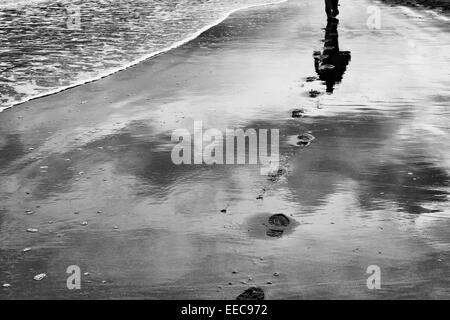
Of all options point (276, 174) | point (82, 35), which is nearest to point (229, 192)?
point (276, 174)

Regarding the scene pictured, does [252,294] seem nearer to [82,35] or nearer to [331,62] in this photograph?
[331,62]

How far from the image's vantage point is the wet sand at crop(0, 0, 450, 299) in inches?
171

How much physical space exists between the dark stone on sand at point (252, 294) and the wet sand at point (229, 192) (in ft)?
0.16

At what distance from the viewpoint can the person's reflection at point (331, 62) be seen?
1046cm

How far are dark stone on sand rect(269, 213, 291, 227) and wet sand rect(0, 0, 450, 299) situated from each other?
53 mm

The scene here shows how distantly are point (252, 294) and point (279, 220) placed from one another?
1.17 m

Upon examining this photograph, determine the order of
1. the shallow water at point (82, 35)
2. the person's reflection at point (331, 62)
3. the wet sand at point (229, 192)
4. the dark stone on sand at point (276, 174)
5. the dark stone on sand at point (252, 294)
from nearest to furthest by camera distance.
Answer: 1. the dark stone on sand at point (252, 294)
2. the wet sand at point (229, 192)
3. the dark stone on sand at point (276, 174)
4. the person's reflection at point (331, 62)
5. the shallow water at point (82, 35)

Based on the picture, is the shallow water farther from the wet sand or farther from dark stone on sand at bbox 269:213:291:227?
dark stone on sand at bbox 269:213:291:227

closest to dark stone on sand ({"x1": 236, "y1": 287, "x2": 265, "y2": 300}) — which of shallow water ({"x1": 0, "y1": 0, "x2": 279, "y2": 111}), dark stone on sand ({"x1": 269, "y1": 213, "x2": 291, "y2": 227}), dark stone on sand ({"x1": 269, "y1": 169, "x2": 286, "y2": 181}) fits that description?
dark stone on sand ({"x1": 269, "y1": 213, "x2": 291, "y2": 227})

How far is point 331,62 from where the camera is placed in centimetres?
1188

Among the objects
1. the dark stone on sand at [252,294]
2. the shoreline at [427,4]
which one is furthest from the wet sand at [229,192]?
the shoreline at [427,4]

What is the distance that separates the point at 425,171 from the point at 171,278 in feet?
10.6

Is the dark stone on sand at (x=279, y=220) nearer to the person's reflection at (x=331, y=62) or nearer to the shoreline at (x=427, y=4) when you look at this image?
the person's reflection at (x=331, y=62)
